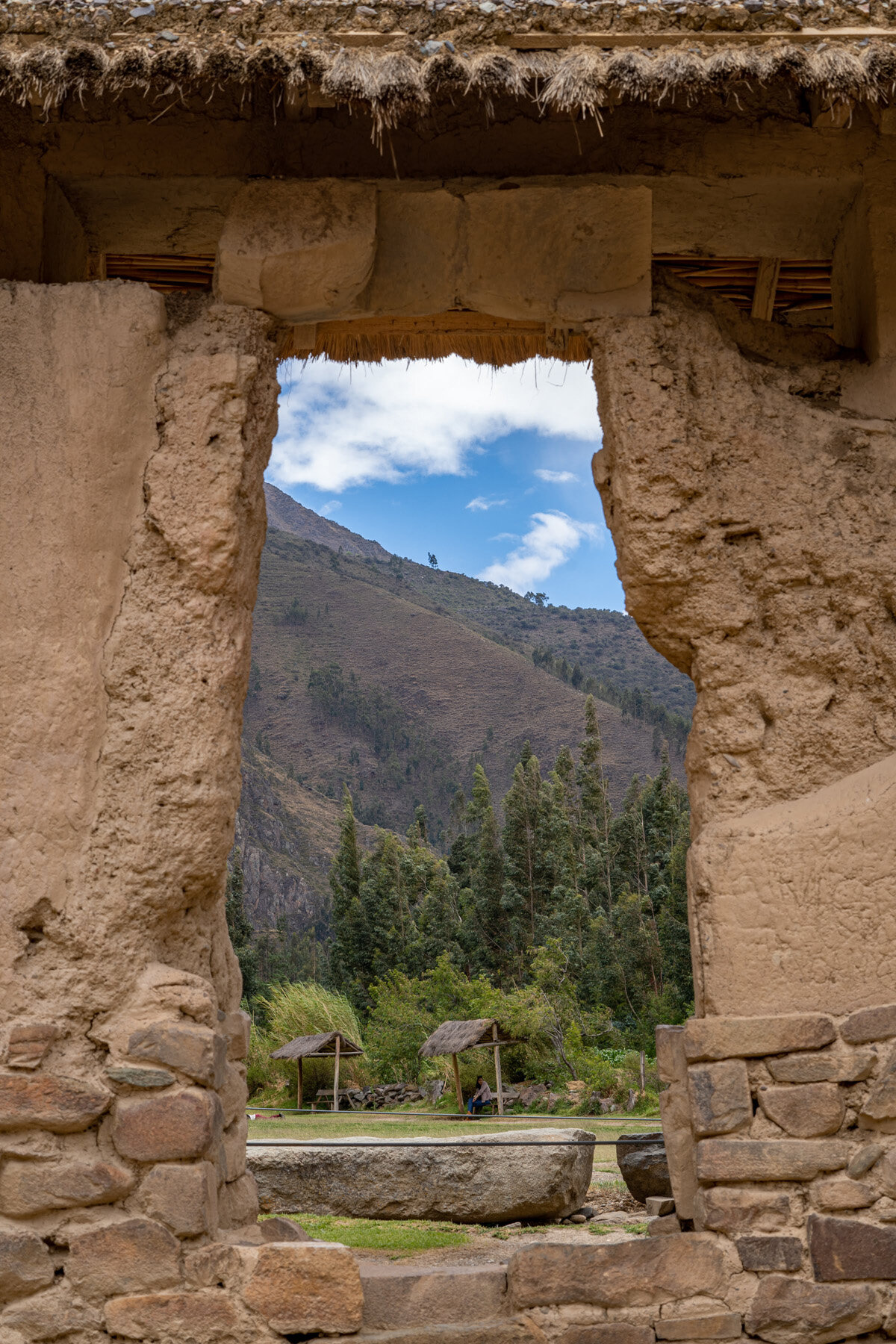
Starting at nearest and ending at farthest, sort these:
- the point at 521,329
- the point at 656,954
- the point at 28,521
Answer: the point at 28,521 → the point at 521,329 → the point at 656,954

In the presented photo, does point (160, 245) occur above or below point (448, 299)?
above

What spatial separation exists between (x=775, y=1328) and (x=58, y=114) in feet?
13.3

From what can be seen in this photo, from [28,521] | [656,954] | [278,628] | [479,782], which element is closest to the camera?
[28,521]

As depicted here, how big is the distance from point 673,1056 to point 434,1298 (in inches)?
35.6

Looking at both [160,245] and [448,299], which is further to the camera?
[160,245]

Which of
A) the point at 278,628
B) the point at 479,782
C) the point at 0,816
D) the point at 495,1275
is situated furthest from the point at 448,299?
the point at 278,628

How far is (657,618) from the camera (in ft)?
11.6

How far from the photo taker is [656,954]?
18094 mm

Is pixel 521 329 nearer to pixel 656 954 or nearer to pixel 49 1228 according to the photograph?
pixel 49 1228

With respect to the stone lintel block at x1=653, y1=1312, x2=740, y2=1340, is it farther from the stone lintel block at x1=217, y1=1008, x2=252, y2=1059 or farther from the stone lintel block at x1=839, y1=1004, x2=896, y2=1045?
the stone lintel block at x1=217, y1=1008, x2=252, y2=1059

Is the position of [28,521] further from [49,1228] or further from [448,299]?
[49,1228]

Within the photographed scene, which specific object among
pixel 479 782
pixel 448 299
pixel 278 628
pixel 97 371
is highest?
pixel 278 628

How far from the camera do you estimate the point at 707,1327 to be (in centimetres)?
301

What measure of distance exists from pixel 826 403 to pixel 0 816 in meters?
2.77
